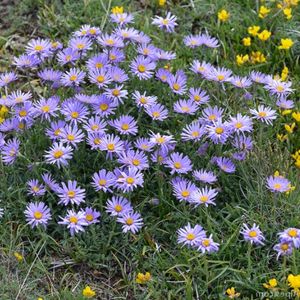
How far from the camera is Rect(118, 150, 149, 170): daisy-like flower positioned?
114 inches

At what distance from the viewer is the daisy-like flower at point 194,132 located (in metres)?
3.01

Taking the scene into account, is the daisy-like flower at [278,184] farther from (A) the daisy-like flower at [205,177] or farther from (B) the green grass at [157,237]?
(A) the daisy-like flower at [205,177]

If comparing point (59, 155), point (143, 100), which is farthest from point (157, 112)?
point (59, 155)

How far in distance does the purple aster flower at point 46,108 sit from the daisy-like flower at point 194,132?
0.56 m

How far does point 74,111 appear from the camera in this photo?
3.03 meters

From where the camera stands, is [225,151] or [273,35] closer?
[225,151]

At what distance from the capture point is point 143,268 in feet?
9.26

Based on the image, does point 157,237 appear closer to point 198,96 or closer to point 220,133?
point 220,133

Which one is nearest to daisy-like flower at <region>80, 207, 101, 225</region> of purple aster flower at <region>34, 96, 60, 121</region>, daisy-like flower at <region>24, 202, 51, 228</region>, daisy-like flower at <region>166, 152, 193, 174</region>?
daisy-like flower at <region>24, 202, 51, 228</region>

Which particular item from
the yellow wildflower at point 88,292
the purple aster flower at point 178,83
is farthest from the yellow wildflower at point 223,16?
the yellow wildflower at point 88,292

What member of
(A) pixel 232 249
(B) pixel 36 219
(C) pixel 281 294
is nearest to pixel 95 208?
(B) pixel 36 219

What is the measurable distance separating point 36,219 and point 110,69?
0.78 metres

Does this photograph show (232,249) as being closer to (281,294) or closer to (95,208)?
(281,294)

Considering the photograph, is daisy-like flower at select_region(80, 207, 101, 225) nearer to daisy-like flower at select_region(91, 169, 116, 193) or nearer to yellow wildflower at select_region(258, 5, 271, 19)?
daisy-like flower at select_region(91, 169, 116, 193)
